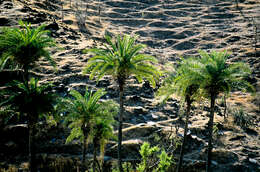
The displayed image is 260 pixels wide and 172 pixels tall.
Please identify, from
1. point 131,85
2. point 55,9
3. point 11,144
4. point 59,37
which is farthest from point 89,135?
point 55,9

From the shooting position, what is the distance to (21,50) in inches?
595

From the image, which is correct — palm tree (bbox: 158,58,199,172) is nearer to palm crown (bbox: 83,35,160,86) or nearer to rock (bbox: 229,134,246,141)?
palm crown (bbox: 83,35,160,86)

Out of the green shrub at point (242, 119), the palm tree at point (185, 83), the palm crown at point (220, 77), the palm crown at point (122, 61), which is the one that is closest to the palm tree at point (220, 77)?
the palm crown at point (220, 77)

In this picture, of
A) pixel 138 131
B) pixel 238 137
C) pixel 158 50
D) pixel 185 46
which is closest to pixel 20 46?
pixel 138 131

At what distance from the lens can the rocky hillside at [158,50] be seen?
883 inches

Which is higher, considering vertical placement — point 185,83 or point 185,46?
point 185,46

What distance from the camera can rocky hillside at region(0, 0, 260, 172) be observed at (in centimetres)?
2243

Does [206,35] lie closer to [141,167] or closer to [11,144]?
[141,167]

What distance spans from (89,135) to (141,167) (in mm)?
5488

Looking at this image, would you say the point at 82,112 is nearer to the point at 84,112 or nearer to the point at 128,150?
the point at 84,112

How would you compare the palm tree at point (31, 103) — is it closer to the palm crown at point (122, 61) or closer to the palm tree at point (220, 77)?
the palm crown at point (122, 61)

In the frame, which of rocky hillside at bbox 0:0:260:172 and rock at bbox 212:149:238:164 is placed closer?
rock at bbox 212:149:238:164

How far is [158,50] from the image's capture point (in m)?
56.0

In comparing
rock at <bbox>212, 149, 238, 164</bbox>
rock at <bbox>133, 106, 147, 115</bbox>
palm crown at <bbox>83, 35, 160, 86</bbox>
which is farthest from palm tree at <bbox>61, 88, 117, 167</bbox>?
rock at <bbox>212, 149, 238, 164</bbox>
